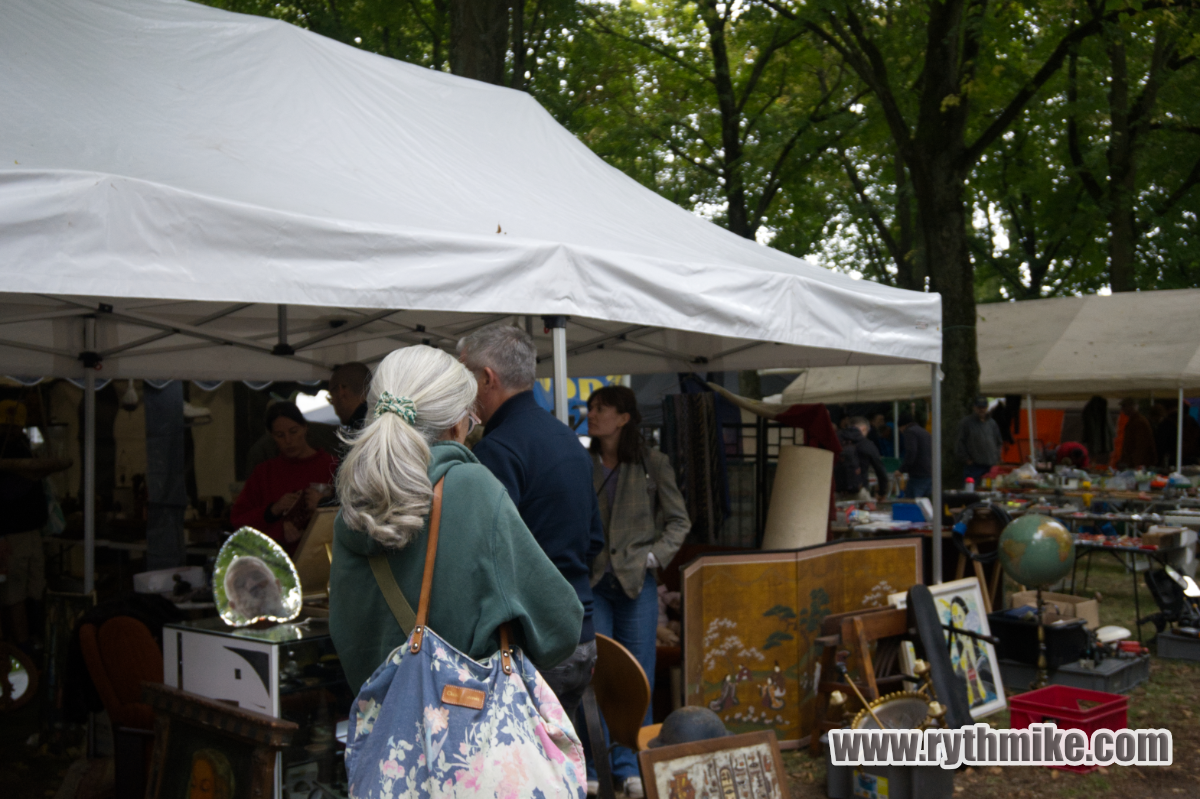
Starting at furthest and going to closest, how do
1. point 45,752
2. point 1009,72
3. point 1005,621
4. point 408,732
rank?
1. point 1009,72
2. point 1005,621
3. point 45,752
4. point 408,732

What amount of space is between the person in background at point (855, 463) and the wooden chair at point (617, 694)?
32.2ft

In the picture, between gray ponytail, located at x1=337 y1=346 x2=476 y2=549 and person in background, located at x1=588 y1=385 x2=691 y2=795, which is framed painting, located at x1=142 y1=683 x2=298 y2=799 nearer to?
gray ponytail, located at x1=337 y1=346 x2=476 y2=549

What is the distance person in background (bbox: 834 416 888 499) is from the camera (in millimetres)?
13016

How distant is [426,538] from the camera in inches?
72.8

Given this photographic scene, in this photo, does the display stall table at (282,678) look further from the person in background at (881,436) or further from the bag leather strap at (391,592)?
the person in background at (881,436)

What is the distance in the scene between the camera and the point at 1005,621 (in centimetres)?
625

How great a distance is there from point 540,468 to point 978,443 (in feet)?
33.6

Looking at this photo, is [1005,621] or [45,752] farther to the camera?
[1005,621]

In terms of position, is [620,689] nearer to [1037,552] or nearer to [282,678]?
[282,678]

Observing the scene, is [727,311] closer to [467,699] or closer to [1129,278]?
[467,699]

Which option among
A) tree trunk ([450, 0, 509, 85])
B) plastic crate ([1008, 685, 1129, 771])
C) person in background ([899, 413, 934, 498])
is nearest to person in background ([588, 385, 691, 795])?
plastic crate ([1008, 685, 1129, 771])

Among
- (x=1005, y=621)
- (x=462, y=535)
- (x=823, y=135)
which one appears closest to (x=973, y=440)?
(x=1005, y=621)

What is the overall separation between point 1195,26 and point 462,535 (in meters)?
11.4

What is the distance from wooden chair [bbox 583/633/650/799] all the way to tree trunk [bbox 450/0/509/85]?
Answer: 5.56 metres
